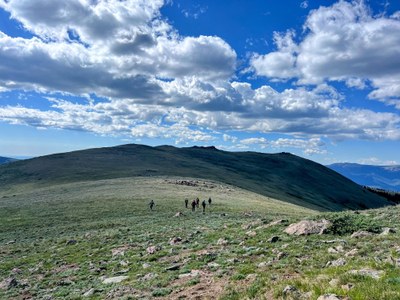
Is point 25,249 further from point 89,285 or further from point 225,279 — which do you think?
point 225,279

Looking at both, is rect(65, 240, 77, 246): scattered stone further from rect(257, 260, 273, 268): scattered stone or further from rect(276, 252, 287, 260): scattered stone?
rect(276, 252, 287, 260): scattered stone

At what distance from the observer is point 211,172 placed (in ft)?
404

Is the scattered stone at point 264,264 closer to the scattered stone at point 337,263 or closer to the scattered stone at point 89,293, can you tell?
the scattered stone at point 337,263

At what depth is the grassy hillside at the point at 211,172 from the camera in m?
105

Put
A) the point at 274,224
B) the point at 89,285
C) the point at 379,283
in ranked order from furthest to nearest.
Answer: the point at 274,224
the point at 89,285
the point at 379,283

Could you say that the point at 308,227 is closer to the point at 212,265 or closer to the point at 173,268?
the point at 212,265

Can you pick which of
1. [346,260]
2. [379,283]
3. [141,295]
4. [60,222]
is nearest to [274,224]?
[346,260]

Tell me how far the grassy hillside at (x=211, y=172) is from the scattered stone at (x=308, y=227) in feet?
217

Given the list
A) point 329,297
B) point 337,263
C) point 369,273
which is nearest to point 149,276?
point 337,263

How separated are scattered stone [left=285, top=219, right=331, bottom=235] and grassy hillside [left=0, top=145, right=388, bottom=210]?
6609cm

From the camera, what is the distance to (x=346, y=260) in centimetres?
1333

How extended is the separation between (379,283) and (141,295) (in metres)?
8.76

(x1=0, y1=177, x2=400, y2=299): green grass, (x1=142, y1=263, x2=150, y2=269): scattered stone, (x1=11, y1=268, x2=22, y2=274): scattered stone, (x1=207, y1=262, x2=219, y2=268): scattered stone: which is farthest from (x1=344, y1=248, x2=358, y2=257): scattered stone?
(x1=11, y1=268, x2=22, y2=274): scattered stone

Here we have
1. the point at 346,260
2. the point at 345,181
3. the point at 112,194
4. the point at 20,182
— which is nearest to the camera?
the point at 346,260
